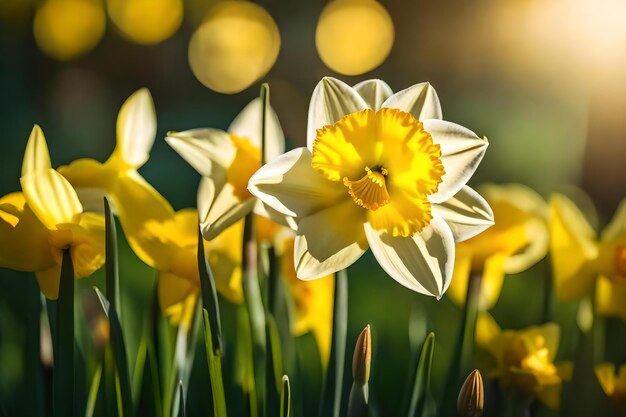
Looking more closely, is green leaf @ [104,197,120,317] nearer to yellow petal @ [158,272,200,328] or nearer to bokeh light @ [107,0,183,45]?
yellow petal @ [158,272,200,328]

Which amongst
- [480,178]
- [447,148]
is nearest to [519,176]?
[480,178]

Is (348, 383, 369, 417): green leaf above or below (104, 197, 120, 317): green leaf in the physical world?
below

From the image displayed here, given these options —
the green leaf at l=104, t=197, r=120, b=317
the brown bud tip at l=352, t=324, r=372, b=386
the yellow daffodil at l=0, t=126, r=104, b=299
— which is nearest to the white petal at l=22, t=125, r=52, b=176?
the yellow daffodil at l=0, t=126, r=104, b=299

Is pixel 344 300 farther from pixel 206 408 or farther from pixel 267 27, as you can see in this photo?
pixel 267 27

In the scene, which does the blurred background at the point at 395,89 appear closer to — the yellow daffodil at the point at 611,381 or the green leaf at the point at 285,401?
the yellow daffodil at the point at 611,381

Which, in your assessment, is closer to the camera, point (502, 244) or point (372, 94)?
point (372, 94)

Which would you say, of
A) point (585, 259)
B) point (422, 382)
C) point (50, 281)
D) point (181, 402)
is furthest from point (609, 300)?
point (50, 281)

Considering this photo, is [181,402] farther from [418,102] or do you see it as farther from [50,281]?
[418,102]
